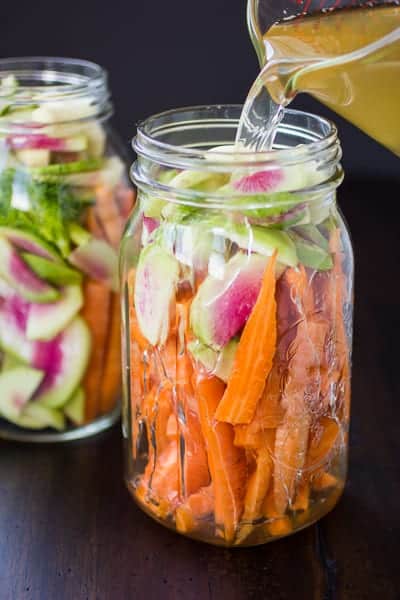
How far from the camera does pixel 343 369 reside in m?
0.97

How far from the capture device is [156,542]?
0.96m

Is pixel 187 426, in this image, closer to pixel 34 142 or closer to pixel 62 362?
pixel 62 362

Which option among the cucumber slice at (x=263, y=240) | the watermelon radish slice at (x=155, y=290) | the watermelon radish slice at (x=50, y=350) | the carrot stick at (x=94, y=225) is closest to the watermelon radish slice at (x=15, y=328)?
the watermelon radish slice at (x=50, y=350)

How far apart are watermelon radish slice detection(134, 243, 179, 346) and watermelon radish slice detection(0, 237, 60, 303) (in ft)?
0.62

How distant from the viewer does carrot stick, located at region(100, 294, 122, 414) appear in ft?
3.80

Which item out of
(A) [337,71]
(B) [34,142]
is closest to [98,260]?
(B) [34,142]

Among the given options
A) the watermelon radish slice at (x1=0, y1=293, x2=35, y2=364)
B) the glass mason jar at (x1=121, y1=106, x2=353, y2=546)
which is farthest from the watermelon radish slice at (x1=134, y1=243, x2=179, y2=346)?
the watermelon radish slice at (x1=0, y1=293, x2=35, y2=364)

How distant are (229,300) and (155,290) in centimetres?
8

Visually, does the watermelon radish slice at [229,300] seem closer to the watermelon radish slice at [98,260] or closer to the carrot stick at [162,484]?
the carrot stick at [162,484]

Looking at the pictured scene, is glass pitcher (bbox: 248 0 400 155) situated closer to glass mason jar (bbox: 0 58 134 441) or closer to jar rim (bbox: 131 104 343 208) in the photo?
jar rim (bbox: 131 104 343 208)

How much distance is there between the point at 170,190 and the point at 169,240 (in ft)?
0.16

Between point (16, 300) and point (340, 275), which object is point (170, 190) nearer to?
point (340, 275)

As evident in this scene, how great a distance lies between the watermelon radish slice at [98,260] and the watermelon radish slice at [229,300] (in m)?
0.26

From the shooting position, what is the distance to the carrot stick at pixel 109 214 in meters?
1.13
